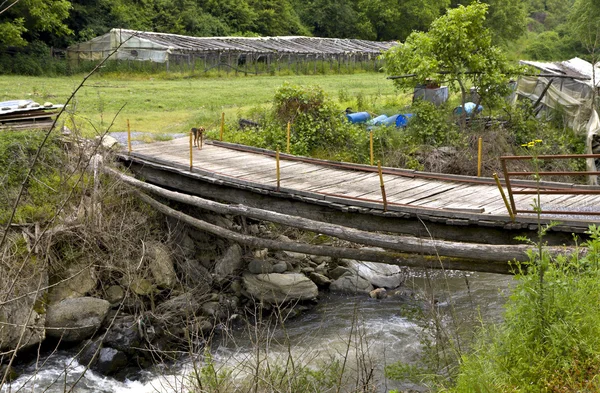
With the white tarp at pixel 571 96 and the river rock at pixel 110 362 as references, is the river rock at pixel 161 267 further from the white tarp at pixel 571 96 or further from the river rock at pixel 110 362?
the white tarp at pixel 571 96

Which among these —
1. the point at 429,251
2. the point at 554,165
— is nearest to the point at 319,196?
the point at 429,251

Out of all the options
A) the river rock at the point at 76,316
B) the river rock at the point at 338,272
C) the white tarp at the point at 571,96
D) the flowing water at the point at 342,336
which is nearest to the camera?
the flowing water at the point at 342,336

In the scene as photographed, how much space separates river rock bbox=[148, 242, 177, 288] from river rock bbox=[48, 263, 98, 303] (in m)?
1.14

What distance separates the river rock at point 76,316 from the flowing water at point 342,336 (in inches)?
16.1

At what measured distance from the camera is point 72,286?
1227cm

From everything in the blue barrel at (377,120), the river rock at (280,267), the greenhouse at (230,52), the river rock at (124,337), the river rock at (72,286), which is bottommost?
the river rock at (124,337)

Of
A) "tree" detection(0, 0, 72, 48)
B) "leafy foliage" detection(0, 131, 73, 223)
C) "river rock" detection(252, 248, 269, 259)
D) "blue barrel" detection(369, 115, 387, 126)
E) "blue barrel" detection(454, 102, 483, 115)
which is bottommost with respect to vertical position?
"river rock" detection(252, 248, 269, 259)

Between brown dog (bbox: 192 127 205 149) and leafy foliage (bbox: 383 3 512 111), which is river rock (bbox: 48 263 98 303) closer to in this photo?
brown dog (bbox: 192 127 205 149)

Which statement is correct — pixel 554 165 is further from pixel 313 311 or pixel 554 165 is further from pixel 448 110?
pixel 313 311

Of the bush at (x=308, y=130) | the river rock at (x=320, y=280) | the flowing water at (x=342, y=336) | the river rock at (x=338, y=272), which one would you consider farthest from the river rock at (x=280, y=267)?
the bush at (x=308, y=130)

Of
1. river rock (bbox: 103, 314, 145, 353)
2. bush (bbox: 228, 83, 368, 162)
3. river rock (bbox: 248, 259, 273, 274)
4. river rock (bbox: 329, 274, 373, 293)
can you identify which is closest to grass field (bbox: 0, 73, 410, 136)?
bush (bbox: 228, 83, 368, 162)

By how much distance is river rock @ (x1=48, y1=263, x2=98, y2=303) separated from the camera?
12078 mm

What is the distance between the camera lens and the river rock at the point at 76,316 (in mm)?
11414

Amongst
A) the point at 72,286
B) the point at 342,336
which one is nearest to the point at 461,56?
the point at 342,336
